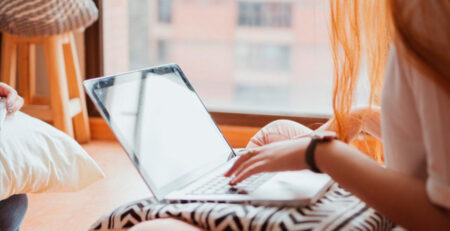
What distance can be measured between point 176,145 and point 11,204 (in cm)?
45

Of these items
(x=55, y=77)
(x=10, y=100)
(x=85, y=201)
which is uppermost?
(x=10, y=100)

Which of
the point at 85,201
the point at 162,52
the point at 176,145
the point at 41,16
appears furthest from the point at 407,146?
the point at 162,52

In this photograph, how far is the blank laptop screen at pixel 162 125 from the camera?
0.93 metres

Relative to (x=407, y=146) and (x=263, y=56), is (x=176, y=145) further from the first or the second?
(x=263, y=56)

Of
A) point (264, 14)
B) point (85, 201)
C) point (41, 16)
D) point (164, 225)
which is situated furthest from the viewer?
point (264, 14)

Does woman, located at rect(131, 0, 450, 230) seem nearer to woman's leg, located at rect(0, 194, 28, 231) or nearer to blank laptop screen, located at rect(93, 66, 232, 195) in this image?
blank laptop screen, located at rect(93, 66, 232, 195)

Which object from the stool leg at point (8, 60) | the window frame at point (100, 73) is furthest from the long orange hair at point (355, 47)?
the stool leg at point (8, 60)

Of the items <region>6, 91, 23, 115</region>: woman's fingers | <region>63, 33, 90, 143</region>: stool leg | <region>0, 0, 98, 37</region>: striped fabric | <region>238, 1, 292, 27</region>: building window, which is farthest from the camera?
<region>238, 1, 292, 27</region>: building window

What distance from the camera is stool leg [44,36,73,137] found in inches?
95.5

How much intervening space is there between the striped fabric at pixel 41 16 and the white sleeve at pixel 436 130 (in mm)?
1831

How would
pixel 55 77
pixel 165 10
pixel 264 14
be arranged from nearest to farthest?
pixel 55 77
pixel 264 14
pixel 165 10

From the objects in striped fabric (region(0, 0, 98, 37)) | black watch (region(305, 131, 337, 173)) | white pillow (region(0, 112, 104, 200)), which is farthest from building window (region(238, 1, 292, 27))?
black watch (region(305, 131, 337, 173))

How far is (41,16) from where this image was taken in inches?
89.1

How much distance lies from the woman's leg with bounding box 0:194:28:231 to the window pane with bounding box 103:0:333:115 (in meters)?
1.51
